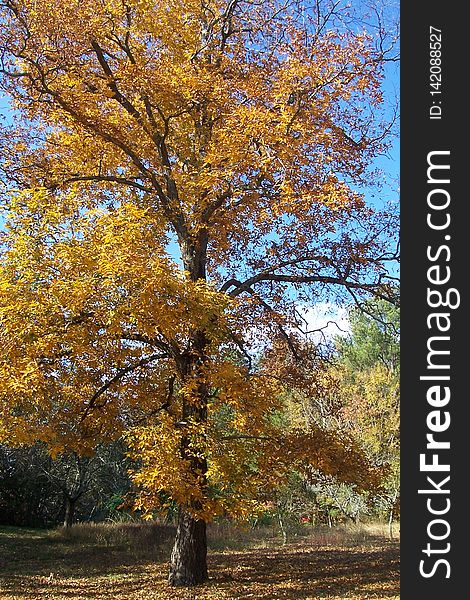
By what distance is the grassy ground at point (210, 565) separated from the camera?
1006 centimetres

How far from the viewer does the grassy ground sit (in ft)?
33.0

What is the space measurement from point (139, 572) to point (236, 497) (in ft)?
15.4

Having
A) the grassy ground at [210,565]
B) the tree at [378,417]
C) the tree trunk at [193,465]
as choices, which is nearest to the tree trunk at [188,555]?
the tree trunk at [193,465]

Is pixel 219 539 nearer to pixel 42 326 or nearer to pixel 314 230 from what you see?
pixel 314 230

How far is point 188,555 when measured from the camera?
34.4 feet

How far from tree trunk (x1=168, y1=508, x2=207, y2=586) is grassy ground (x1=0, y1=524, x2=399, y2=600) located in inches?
8.8

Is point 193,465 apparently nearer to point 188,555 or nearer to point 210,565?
point 188,555

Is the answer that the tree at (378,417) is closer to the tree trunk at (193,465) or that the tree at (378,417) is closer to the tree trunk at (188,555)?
the tree trunk at (193,465)

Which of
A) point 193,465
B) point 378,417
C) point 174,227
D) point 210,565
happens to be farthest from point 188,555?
point 378,417

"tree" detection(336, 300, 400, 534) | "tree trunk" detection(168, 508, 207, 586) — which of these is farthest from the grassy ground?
"tree" detection(336, 300, 400, 534)

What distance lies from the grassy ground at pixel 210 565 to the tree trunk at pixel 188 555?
0.73 feet

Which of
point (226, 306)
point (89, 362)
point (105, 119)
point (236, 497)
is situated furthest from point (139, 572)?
point (105, 119)

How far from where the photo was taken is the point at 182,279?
8555 mm

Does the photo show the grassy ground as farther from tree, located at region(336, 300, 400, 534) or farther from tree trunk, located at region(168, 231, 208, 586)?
tree, located at region(336, 300, 400, 534)
